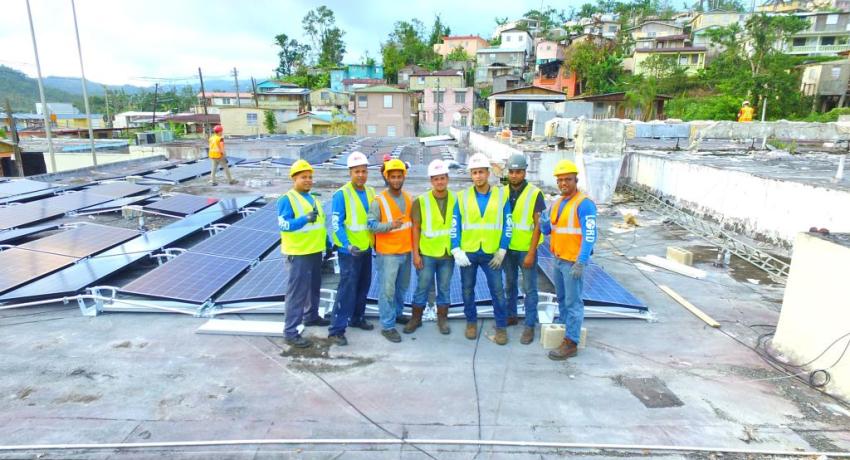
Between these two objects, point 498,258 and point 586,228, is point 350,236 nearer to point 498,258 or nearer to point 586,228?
point 498,258

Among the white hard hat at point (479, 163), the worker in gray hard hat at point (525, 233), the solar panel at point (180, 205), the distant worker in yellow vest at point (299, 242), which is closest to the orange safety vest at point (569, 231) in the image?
the worker in gray hard hat at point (525, 233)

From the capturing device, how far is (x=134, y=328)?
5.43 m

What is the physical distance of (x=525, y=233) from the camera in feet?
17.2

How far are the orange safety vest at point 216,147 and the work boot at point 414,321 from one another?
11729 mm

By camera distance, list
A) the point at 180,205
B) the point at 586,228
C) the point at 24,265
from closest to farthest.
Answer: the point at 586,228, the point at 24,265, the point at 180,205

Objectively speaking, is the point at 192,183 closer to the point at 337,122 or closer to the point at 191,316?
the point at 191,316

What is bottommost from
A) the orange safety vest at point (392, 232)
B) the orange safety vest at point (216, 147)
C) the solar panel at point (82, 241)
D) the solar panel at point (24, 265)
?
the solar panel at point (24, 265)

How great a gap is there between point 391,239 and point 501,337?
1.70 meters

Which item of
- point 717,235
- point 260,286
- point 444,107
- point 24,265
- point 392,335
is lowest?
point 392,335

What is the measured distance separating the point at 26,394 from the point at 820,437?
269 inches

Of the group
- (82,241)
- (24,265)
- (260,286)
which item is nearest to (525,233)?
(260,286)

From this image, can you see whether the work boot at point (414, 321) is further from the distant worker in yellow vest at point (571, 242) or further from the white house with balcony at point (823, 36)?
the white house with balcony at point (823, 36)

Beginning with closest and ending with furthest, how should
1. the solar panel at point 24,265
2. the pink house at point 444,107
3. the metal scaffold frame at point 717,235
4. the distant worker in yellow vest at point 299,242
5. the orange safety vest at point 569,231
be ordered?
the orange safety vest at point 569,231
the distant worker in yellow vest at point 299,242
the solar panel at point 24,265
the metal scaffold frame at point 717,235
the pink house at point 444,107

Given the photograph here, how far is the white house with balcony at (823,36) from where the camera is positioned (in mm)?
56000
